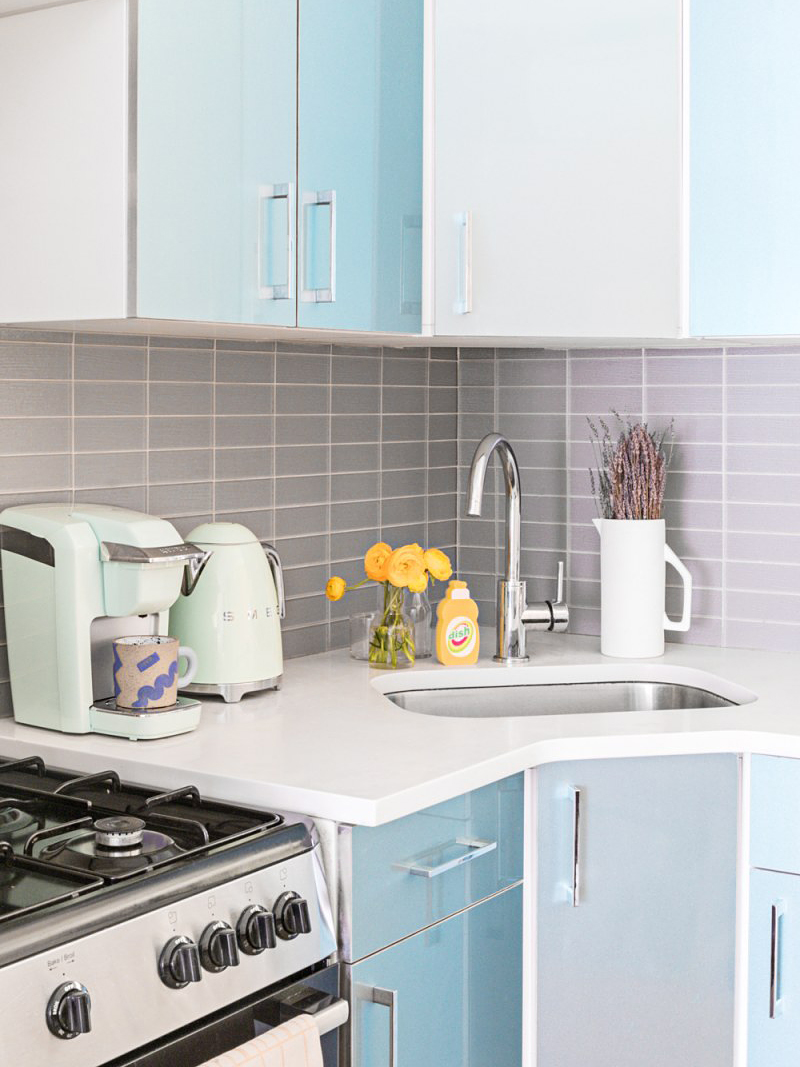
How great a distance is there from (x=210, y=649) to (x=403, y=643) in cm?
44

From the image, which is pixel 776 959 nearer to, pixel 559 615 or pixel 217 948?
pixel 559 615

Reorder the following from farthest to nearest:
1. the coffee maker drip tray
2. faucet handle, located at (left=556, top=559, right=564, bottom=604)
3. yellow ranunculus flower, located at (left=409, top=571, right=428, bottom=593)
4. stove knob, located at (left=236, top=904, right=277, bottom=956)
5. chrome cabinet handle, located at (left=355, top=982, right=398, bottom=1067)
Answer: faucet handle, located at (left=556, top=559, right=564, bottom=604) → yellow ranunculus flower, located at (left=409, top=571, right=428, bottom=593) → the coffee maker drip tray → chrome cabinet handle, located at (left=355, top=982, right=398, bottom=1067) → stove knob, located at (left=236, top=904, right=277, bottom=956)

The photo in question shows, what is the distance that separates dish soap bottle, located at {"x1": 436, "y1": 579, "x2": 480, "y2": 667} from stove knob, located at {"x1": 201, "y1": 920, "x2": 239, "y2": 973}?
41.2 inches

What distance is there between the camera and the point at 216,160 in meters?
1.84

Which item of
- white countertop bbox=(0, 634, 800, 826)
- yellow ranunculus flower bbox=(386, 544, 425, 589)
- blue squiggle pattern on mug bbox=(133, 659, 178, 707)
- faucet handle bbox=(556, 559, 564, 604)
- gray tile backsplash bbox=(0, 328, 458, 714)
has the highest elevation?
gray tile backsplash bbox=(0, 328, 458, 714)

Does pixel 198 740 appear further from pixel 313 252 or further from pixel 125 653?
pixel 313 252

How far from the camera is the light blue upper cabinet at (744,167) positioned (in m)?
2.14

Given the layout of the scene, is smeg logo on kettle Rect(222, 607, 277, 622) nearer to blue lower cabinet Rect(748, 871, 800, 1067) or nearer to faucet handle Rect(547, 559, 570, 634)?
faucet handle Rect(547, 559, 570, 634)

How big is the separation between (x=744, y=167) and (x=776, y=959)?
120 centimetres

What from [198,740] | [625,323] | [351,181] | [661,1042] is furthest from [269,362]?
[661,1042]

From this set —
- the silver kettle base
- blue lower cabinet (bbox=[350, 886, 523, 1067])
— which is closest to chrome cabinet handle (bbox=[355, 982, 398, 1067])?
blue lower cabinet (bbox=[350, 886, 523, 1067])

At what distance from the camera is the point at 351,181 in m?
2.11

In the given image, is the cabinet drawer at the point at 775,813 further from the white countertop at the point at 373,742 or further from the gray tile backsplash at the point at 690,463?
the gray tile backsplash at the point at 690,463

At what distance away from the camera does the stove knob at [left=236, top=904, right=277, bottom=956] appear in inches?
58.7
